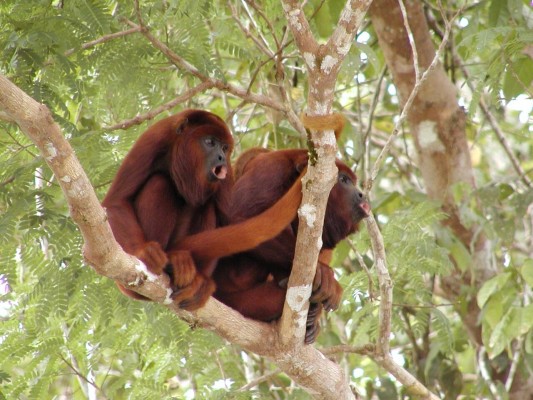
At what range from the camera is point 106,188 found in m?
3.61

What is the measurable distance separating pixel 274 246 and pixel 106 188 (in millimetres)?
990

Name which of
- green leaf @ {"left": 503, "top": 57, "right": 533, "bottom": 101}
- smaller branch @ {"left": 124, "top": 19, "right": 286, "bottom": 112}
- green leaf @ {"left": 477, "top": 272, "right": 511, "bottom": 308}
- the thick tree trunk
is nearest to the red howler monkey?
smaller branch @ {"left": 124, "top": 19, "right": 286, "bottom": 112}

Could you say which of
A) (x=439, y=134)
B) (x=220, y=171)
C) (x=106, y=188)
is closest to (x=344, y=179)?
(x=220, y=171)

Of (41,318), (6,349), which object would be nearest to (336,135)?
(41,318)

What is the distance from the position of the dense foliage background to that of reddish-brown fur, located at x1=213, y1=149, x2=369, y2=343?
0.28m

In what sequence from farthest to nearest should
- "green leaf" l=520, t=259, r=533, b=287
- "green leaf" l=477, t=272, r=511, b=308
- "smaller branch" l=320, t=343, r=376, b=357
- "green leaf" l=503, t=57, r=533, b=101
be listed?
"green leaf" l=503, t=57, r=533, b=101
"green leaf" l=477, t=272, r=511, b=308
"green leaf" l=520, t=259, r=533, b=287
"smaller branch" l=320, t=343, r=376, b=357

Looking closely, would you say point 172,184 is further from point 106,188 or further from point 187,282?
point 106,188

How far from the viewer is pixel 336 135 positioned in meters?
2.49

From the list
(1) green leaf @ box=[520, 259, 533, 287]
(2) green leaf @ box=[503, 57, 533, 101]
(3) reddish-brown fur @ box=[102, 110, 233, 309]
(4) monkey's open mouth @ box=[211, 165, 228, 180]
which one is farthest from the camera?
(2) green leaf @ box=[503, 57, 533, 101]

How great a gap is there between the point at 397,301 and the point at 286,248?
5.17ft

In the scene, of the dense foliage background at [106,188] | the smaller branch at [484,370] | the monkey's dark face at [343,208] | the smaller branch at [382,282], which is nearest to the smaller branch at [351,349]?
the smaller branch at [382,282]

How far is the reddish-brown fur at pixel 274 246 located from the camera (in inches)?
118

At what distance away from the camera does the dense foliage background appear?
3.20m

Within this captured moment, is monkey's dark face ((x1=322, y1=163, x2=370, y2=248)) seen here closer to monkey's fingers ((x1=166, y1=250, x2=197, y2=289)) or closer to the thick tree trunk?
monkey's fingers ((x1=166, y1=250, x2=197, y2=289))
